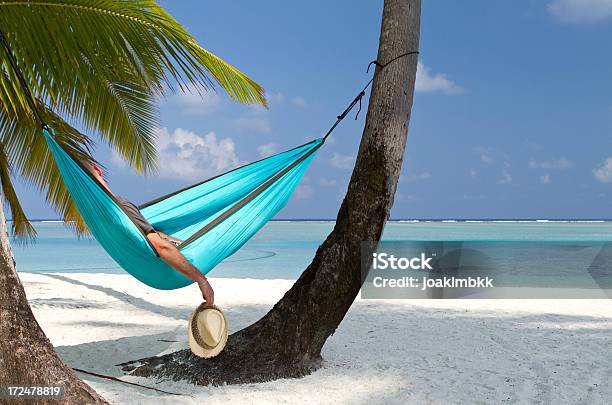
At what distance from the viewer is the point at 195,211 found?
2.46m

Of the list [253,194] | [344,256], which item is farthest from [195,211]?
[344,256]

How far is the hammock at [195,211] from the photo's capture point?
1.99 m

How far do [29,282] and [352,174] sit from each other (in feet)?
15.4

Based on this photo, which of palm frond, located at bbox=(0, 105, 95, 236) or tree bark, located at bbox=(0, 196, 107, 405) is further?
palm frond, located at bbox=(0, 105, 95, 236)

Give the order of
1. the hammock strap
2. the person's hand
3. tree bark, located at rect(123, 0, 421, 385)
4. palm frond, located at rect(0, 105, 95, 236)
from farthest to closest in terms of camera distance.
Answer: palm frond, located at rect(0, 105, 95, 236) → tree bark, located at rect(123, 0, 421, 385) → the hammock strap → the person's hand

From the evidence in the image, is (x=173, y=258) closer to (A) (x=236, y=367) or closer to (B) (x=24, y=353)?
(B) (x=24, y=353)

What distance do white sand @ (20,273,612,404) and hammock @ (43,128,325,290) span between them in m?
0.51

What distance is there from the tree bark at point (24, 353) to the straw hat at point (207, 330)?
37 cm

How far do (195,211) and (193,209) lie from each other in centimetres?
1

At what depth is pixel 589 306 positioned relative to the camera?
5.13 meters

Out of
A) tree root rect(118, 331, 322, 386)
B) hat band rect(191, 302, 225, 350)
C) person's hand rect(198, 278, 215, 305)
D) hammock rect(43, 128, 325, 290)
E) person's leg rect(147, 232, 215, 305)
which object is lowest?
tree root rect(118, 331, 322, 386)

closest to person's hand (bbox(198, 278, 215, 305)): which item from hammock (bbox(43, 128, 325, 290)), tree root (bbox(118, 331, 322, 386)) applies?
hammock (bbox(43, 128, 325, 290))

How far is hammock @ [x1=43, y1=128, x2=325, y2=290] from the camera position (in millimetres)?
1989

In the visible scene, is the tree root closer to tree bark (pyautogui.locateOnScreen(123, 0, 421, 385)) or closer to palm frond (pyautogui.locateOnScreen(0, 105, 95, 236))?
tree bark (pyautogui.locateOnScreen(123, 0, 421, 385))
